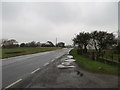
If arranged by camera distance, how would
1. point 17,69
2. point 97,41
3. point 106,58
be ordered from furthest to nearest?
1. point 97,41
2. point 106,58
3. point 17,69

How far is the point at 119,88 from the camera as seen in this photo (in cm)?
503

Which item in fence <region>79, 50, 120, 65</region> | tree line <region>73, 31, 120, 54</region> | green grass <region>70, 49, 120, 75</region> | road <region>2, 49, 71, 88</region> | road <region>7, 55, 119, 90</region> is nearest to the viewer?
road <region>7, 55, 119, 90</region>

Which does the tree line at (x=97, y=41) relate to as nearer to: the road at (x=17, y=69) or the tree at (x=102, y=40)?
the tree at (x=102, y=40)

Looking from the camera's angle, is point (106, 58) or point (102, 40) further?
point (102, 40)

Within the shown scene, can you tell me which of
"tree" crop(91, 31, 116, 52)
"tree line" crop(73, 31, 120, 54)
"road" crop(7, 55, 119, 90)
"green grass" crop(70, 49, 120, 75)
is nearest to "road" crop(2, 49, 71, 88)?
"road" crop(7, 55, 119, 90)

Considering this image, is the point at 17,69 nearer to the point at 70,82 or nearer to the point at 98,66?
the point at 70,82

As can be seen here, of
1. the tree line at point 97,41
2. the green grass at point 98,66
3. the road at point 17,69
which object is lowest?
the road at point 17,69

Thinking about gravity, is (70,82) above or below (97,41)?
below

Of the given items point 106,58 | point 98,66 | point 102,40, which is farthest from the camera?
point 102,40

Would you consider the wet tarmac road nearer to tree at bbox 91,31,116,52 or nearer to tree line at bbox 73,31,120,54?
tree line at bbox 73,31,120,54

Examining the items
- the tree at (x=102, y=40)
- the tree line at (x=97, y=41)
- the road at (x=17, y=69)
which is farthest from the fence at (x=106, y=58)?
the tree at (x=102, y=40)

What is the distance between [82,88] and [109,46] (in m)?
29.2

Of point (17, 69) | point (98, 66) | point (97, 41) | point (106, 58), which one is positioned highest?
point (97, 41)

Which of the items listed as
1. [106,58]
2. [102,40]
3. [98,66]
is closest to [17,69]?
[98,66]
